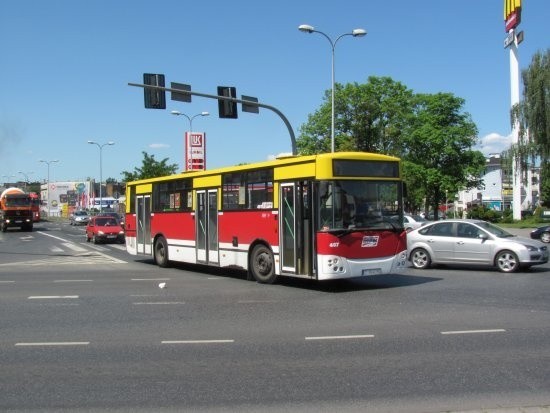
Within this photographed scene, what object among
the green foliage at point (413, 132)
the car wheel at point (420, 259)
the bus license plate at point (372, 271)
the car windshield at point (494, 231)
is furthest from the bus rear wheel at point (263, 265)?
the green foliage at point (413, 132)

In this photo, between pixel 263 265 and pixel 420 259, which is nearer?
pixel 263 265

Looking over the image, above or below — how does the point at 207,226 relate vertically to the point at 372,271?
above

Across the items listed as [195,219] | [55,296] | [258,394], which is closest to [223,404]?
[258,394]

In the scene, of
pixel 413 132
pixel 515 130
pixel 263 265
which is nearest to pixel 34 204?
pixel 413 132

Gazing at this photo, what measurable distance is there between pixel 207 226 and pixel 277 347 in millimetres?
9322

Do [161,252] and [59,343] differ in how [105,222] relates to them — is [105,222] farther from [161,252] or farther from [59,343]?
[59,343]

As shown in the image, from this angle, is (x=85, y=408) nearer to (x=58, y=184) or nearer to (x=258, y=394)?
(x=258, y=394)

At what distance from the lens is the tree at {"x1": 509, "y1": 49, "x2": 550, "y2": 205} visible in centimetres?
4591

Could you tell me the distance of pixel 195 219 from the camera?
16922 mm

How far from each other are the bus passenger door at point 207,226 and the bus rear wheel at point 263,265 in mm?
1843

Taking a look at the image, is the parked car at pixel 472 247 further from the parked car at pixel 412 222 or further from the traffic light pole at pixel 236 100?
the parked car at pixel 412 222

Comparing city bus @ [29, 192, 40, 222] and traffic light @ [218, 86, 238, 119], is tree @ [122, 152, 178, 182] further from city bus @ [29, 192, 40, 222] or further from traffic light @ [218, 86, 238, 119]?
traffic light @ [218, 86, 238, 119]

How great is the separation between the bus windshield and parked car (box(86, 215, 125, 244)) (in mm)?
23349

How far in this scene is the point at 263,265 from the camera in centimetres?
1402
